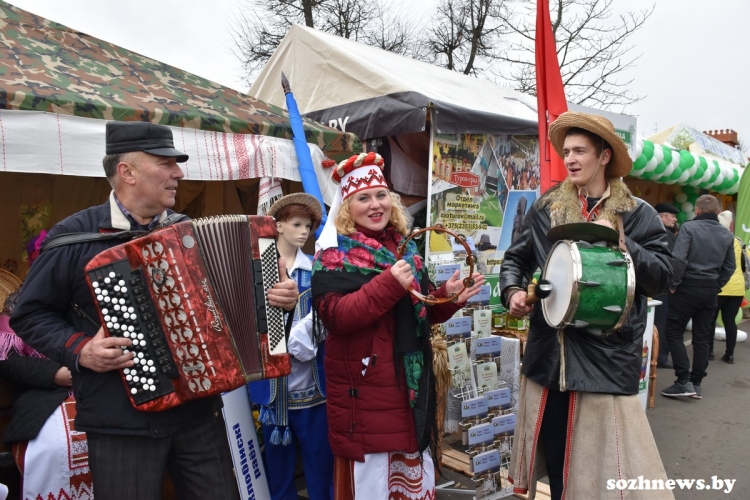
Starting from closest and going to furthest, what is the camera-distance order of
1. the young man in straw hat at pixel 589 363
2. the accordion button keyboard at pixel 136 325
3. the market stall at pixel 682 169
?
the accordion button keyboard at pixel 136 325 → the young man in straw hat at pixel 589 363 → the market stall at pixel 682 169

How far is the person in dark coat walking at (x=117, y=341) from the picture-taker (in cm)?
189

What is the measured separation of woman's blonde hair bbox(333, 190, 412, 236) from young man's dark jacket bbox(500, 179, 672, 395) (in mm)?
572

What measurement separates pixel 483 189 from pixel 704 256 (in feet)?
8.45

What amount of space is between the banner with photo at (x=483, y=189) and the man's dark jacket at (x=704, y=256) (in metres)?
1.73

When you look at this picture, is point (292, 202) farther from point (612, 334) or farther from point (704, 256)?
point (704, 256)

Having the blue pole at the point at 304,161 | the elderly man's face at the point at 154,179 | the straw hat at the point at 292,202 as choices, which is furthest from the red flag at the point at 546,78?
the elderly man's face at the point at 154,179

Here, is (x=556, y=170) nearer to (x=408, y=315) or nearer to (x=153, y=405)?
(x=408, y=315)

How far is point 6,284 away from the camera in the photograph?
3.28 metres

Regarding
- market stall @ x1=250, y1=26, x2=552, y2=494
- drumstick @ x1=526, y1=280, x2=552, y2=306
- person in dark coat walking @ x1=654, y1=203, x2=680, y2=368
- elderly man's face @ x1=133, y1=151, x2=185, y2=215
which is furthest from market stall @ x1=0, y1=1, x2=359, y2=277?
person in dark coat walking @ x1=654, y1=203, x2=680, y2=368

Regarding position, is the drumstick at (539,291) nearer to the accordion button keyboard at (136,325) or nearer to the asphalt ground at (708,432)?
the accordion button keyboard at (136,325)

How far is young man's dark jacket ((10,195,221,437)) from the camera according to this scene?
189cm

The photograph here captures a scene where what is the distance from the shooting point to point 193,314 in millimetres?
1822

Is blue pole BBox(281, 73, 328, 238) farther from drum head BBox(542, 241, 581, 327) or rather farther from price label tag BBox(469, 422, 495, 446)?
drum head BBox(542, 241, 581, 327)

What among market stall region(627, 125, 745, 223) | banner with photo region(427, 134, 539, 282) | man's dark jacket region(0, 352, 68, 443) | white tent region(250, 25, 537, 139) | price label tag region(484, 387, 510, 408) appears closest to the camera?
man's dark jacket region(0, 352, 68, 443)
